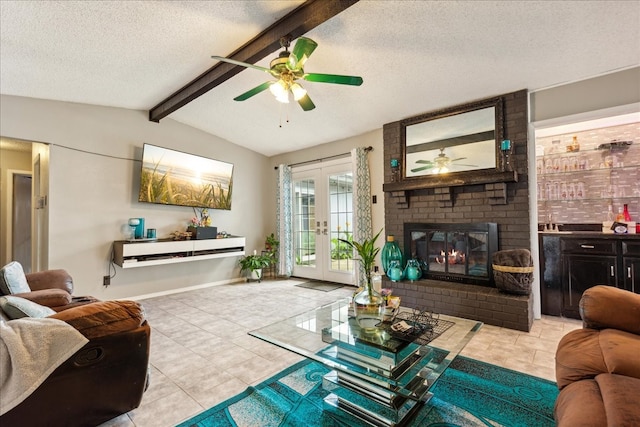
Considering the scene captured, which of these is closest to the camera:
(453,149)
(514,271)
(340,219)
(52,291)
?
(52,291)

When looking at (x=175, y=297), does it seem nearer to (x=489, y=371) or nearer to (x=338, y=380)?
(x=338, y=380)

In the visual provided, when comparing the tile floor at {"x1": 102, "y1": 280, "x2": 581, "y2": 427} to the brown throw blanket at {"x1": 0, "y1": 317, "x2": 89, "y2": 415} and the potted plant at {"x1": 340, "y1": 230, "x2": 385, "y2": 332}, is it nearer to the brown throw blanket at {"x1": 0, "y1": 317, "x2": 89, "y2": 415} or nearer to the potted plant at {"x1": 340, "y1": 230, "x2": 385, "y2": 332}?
the brown throw blanket at {"x1": 0, "y1": 317, "x2": 89, "y2": 415}

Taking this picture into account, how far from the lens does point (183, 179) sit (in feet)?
15.4

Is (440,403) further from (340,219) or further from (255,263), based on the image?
(255,263)

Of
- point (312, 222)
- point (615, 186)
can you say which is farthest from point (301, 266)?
point (615, 186)

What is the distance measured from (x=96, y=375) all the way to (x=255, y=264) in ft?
13.1

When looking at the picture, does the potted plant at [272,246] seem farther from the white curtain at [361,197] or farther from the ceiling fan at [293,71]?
the ceiling fan at [293,71]

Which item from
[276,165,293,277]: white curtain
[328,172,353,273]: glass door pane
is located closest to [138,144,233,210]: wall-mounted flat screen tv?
[276,165,293,277]: white curtain

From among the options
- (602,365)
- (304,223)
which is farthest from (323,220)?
(602,365)

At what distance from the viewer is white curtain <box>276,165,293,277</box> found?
227 inches

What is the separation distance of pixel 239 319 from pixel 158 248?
5.97ft

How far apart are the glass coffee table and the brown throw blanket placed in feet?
3.25

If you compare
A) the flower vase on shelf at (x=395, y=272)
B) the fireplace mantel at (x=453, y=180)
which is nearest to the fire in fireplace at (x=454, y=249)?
the flower vase on shelf at (x=395, y=272)

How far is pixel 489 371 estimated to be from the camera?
2.12 meters
